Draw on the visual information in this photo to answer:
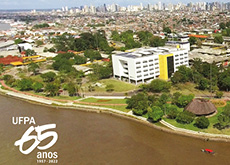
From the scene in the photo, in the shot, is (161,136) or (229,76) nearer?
(161,136)

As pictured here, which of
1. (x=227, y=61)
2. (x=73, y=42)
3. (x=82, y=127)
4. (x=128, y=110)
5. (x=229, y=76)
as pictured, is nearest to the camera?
(x=82, y=127)

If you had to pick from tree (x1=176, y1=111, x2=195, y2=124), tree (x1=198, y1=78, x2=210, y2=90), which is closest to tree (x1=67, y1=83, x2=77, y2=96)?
tree (x1=176, y1=111, x2=195, y2=124)

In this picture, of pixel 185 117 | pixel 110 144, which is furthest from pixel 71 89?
pixel 185 117

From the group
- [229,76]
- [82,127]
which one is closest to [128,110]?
[82,127]

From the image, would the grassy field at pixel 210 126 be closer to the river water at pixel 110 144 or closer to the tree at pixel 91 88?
the river water at pixel 110 144

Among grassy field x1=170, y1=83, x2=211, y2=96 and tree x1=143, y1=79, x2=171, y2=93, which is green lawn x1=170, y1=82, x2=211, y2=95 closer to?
grassy field x1=170, y1=83, x2=211, y2=96

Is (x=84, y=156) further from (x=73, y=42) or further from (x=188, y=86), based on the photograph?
(x=73, y=42)
